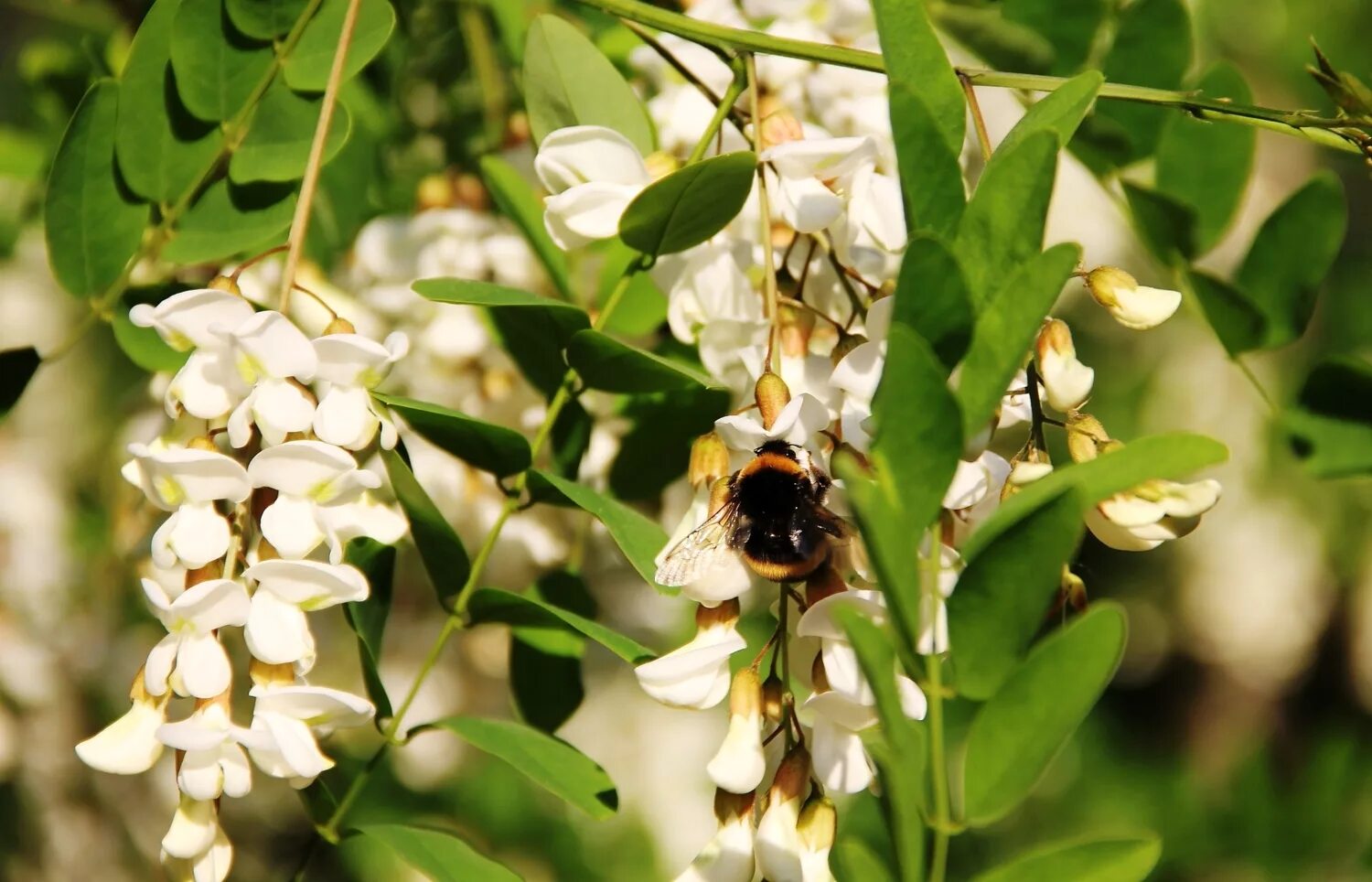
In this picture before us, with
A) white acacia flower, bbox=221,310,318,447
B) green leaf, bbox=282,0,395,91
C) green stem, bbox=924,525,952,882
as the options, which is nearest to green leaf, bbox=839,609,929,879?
green stem, bbox=924,525,952,882

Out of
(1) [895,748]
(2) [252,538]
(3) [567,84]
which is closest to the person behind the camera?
(1) [895,748]

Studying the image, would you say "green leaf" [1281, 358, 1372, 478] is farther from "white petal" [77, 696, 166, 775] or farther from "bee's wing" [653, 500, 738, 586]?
"white petal" [77, 696, 166, 775]

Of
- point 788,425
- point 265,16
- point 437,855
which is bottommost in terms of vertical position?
point 437,855

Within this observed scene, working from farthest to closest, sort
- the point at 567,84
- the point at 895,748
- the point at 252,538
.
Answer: the point at 567,84
the point at 252,538
the point at 895,748

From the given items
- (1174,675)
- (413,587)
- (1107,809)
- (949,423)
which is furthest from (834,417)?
(1174,675)

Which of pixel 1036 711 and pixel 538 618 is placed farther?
pixel 538 618

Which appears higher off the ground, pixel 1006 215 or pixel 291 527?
pixel 1006 215

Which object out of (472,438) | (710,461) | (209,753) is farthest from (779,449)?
(209,753)

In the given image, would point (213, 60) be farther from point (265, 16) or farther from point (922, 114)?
point (922, 114)
